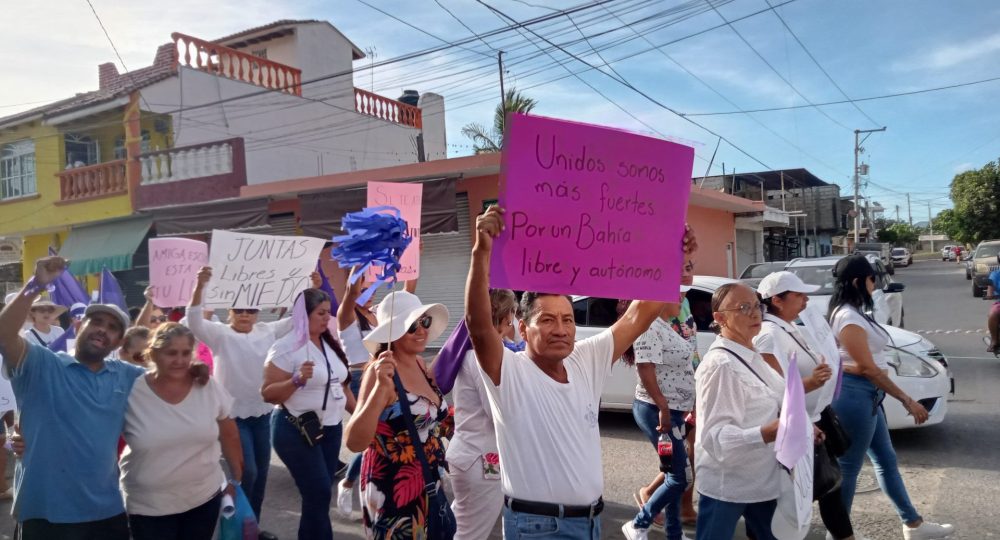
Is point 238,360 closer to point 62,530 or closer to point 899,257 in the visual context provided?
point 62,530

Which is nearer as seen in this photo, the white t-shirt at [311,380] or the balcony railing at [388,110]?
the white t-shirt at [311,380]

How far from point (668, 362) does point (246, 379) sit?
2.87 m

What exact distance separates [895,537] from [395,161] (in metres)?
19.4

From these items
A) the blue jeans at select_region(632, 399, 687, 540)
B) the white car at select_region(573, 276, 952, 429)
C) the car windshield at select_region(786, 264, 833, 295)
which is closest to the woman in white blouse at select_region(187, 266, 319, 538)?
the blue jeans at select_region(632, 399, 687, 540)

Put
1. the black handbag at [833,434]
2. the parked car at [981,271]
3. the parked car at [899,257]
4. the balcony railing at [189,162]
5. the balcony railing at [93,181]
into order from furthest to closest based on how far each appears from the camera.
→ the parked car at [899,257] < the parked car at [981,271] < the balcony railing at [93,181] < the balcony railing at [189,162] < the black handbag at [833,434]

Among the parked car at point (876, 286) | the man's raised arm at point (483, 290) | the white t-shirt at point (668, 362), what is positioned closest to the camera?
the man's raised arm at point (483, 290)

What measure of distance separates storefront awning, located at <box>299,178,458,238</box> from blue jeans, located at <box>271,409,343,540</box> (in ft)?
28.7

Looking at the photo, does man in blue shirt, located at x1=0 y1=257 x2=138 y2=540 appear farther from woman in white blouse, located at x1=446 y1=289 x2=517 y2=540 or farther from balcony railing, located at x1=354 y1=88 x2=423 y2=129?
balcony railing, located at x1=354 y1=88 x2=423 y2=129

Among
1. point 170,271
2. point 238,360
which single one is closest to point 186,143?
Answer: point 170,271

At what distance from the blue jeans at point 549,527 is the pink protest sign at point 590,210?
31.7 inches

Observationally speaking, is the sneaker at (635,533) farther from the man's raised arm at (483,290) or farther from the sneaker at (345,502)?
the man's raised arm at (483,290)

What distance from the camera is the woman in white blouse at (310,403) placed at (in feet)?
14.1

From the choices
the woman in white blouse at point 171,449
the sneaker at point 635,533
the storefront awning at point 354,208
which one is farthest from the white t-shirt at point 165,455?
the storefront awning at point 354,208

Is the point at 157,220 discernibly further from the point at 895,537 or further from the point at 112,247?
the point at 895,537
